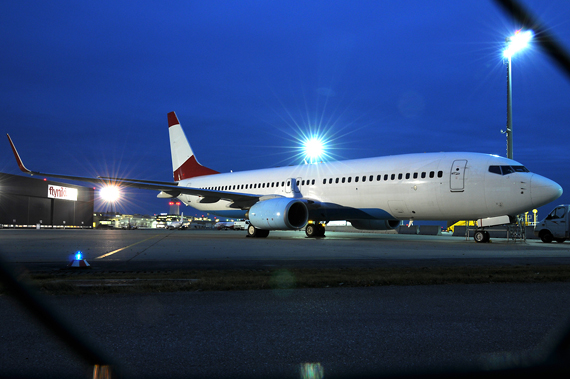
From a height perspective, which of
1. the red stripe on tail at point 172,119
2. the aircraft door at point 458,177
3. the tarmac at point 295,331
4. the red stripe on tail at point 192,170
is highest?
the red stripe on tail at point 172,119

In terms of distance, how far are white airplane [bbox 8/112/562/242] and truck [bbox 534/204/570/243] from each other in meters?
4.25

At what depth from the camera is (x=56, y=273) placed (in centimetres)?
659

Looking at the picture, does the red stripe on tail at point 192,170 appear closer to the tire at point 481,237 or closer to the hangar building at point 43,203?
the tire at point 481,237

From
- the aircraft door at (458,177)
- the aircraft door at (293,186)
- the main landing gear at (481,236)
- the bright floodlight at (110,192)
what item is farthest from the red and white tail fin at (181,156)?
the main landing gear at (481,236)

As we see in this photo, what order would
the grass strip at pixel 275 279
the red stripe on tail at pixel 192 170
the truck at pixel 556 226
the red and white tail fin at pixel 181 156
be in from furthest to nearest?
the red and white tail fin at pixel 181 156 < the red stripe on tail at pixel 192 170 < the truck at pixel 556 226 < the grass strip at pixel 275 279

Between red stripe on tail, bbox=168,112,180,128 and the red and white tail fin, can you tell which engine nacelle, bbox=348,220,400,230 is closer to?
the red and white tail fin

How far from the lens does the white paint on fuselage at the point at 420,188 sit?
15680 mm

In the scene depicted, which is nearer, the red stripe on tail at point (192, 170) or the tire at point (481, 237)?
the tire at point (481, 237)

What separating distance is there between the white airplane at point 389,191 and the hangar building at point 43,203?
140ft

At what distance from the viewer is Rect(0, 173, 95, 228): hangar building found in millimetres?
56562

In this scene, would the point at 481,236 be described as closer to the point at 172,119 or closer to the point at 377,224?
the point at 377,224

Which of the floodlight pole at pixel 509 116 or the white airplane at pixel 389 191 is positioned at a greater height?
the floodlight pole at pixel 509 116

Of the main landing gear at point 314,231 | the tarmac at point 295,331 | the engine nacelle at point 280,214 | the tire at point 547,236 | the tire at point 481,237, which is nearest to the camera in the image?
the tarmac at point 295,331

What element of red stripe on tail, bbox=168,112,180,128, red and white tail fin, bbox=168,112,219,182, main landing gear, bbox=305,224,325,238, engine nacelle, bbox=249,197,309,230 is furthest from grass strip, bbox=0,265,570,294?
red stripe on tail, bbox=168,112,180,128
